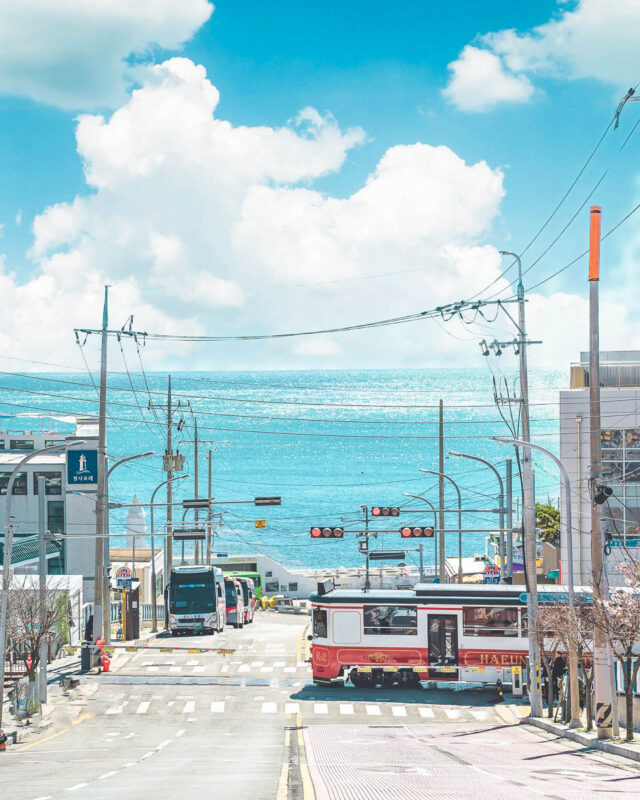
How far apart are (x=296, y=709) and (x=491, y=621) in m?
7.69

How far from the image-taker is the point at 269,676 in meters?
37.8

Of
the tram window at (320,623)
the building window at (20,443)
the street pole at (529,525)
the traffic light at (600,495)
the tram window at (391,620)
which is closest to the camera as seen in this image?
the traffic light at (600,495)

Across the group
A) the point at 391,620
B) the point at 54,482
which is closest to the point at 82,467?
the point at 54,482

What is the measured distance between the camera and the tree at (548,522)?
77.0 metres

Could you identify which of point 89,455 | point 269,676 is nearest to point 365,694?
point 269,676

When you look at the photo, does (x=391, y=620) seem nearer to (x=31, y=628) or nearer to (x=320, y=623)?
(x=320, y=623)

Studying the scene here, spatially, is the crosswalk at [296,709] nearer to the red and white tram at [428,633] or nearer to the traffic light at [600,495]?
the red and white tram at [428,633]

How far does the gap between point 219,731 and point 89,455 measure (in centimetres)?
2584

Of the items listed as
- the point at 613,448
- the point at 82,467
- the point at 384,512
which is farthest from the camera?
the point at 82,467

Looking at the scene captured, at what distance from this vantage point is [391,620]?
34.1 metres

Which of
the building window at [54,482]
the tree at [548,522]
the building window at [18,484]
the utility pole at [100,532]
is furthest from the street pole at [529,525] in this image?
the tree at [548,522]

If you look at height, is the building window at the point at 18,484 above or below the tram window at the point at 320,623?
above

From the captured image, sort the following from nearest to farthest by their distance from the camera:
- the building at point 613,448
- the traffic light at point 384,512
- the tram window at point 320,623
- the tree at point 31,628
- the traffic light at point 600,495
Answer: the traffic light at point 600,495, the tree at point 31,628, the tram window at point 320,623, the traffic light at point 384,512, the building at point 613,448

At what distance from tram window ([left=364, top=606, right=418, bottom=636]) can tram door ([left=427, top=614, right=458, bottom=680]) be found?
0.67 metres
